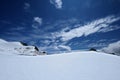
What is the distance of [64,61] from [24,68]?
216cm

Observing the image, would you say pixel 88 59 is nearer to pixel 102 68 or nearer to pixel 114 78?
pixel 102 68

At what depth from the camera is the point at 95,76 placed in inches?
204

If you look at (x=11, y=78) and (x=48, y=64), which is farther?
(x=48, y=64)

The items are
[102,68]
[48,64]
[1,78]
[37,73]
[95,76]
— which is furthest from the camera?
[48,64]

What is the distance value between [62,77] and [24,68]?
6.40 ft

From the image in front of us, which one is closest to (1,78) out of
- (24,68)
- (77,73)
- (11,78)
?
(11,78)

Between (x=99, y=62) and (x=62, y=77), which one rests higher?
(x=99, y=62)

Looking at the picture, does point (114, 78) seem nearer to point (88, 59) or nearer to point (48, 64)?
point (88, 59)

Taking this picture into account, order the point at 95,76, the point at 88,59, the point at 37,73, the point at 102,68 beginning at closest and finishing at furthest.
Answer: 1. the point at 95,76
2. the point at 37,73
3. the point at 102,68
4. the point at 88,59

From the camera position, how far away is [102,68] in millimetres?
5992

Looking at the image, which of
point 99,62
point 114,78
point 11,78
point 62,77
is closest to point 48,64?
point 62,77

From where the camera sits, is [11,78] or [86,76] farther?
[86,76]

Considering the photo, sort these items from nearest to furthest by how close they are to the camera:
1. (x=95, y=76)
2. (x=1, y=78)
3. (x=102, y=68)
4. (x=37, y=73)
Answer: (x=1, y=78) < (x=95, y=76) < (x=37, y=73) < (x=102, y=68)

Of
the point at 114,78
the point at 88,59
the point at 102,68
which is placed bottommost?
the point at 114,78
